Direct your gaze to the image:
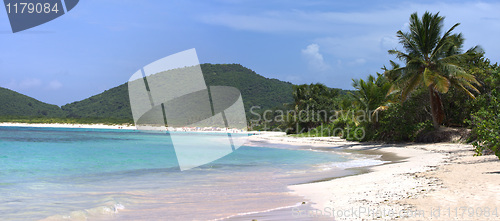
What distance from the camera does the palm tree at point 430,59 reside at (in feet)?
66.0

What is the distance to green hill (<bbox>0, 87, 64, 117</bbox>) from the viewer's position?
343ft

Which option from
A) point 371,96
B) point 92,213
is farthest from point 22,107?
point 92,213

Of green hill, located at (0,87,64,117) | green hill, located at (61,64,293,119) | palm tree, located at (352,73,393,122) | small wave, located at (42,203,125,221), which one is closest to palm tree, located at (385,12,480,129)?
palm tree, located at (352,73,393,122)

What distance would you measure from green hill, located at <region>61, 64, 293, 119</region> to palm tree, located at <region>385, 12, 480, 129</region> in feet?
270

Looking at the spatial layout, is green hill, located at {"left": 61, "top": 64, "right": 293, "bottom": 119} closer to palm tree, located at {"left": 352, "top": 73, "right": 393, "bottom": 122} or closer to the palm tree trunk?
palm tree, located at {"left": 352, "top": 73, "right": 393, "bottom": 122}

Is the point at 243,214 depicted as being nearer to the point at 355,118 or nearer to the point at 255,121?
the point at 355,118

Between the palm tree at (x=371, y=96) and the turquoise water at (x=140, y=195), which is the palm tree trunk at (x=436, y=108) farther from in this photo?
the turquoise water at (x=140, y=195)

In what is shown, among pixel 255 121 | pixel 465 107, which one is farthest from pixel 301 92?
pixel 255 121

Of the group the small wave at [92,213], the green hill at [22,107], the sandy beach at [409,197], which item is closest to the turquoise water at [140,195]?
the small wave at [92,213]

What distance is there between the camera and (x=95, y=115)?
11512cm

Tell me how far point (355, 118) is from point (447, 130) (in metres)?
7.61

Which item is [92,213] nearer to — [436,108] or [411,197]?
[411,197]

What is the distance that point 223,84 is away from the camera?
10781 cm

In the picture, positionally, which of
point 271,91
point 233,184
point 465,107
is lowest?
point 233,184
